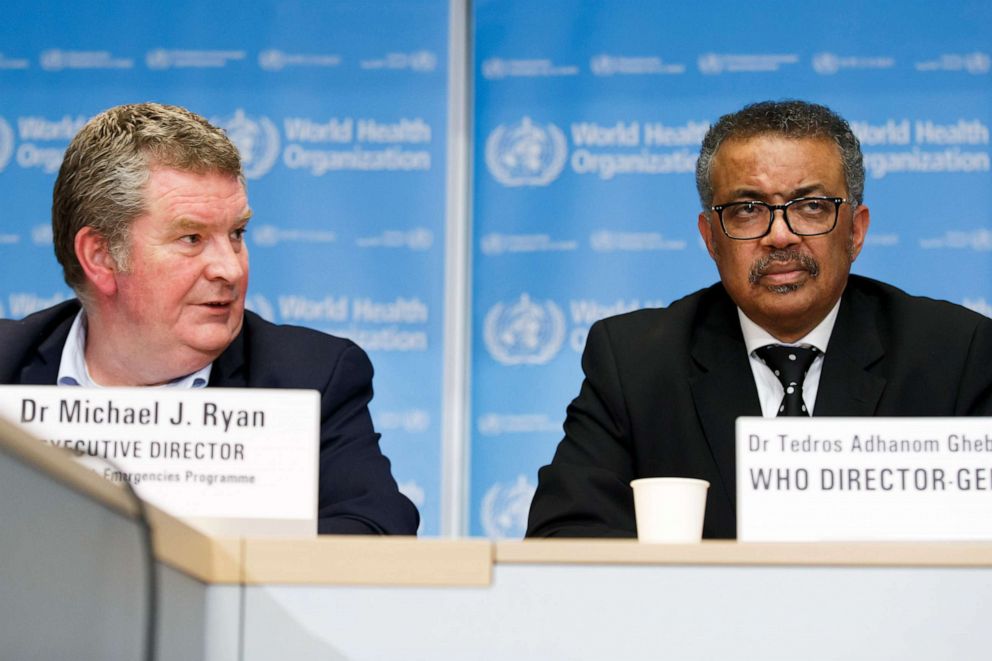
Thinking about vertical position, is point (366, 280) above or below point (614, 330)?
above

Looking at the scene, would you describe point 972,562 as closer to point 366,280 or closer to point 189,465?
point 189,465

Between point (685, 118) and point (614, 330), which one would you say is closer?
point (614, 330)

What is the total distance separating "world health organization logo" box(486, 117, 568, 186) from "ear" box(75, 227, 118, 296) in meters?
1.67

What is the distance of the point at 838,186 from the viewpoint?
7.45ft

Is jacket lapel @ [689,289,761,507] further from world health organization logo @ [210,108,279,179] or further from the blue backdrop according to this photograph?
world health organization logo @ [210,108,279,179]

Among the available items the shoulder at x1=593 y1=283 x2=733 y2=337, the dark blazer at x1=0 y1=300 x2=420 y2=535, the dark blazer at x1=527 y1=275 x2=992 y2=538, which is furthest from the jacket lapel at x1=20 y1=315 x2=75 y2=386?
the shoulder at x1=593 y1=283 x2=733 y2=337

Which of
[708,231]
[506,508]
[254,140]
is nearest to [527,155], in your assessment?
[254,140]

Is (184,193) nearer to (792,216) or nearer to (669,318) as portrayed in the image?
(669,318)

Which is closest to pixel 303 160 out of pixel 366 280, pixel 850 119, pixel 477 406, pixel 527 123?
pixel 366 280

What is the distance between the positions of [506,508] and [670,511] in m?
2.16

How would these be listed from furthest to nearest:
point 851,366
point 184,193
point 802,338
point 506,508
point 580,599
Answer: point 506,508
point 802,338
point 851,366
point 184,193
point 580,599

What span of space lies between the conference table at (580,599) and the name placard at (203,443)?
0.19 meters

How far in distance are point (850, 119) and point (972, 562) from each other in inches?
105

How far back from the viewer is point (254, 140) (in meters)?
3.74
